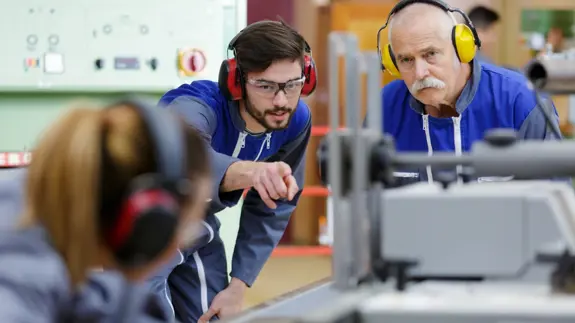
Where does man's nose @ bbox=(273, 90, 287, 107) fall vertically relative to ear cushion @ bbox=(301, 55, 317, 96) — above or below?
below

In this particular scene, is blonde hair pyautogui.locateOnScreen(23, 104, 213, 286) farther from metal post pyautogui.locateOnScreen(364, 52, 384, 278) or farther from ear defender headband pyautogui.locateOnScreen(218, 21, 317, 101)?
ear defender headband pyautogui.locateOnScreen(218, 21, 317, 101)

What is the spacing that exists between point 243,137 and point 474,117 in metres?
0.63

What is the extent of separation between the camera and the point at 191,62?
4051 mm

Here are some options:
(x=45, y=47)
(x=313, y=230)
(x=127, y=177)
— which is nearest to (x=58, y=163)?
(x=127, y=177)

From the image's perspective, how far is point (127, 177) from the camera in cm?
110

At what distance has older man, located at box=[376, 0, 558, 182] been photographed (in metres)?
2.35

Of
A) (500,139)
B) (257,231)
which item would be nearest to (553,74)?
(500,139)

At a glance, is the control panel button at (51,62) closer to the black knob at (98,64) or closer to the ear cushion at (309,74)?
the black knob at (98,64)

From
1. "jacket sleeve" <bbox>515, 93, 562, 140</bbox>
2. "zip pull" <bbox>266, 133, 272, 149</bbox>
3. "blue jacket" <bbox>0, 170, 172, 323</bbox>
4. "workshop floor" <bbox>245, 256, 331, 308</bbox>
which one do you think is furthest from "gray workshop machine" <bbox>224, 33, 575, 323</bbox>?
"workshop floor" <bbox>245, 256, 331, 308</bbox>

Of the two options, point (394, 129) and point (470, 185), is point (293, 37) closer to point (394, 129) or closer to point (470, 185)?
point (394, 129)

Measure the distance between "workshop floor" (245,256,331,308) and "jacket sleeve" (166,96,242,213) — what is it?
92.9 inches

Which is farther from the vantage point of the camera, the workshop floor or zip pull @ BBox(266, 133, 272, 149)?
the workshop floor

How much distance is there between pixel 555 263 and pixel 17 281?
68 centimetres

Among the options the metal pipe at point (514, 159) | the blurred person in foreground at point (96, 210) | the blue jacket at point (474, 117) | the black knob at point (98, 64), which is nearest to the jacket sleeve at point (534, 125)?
the blue jacket at point (474, 117)
